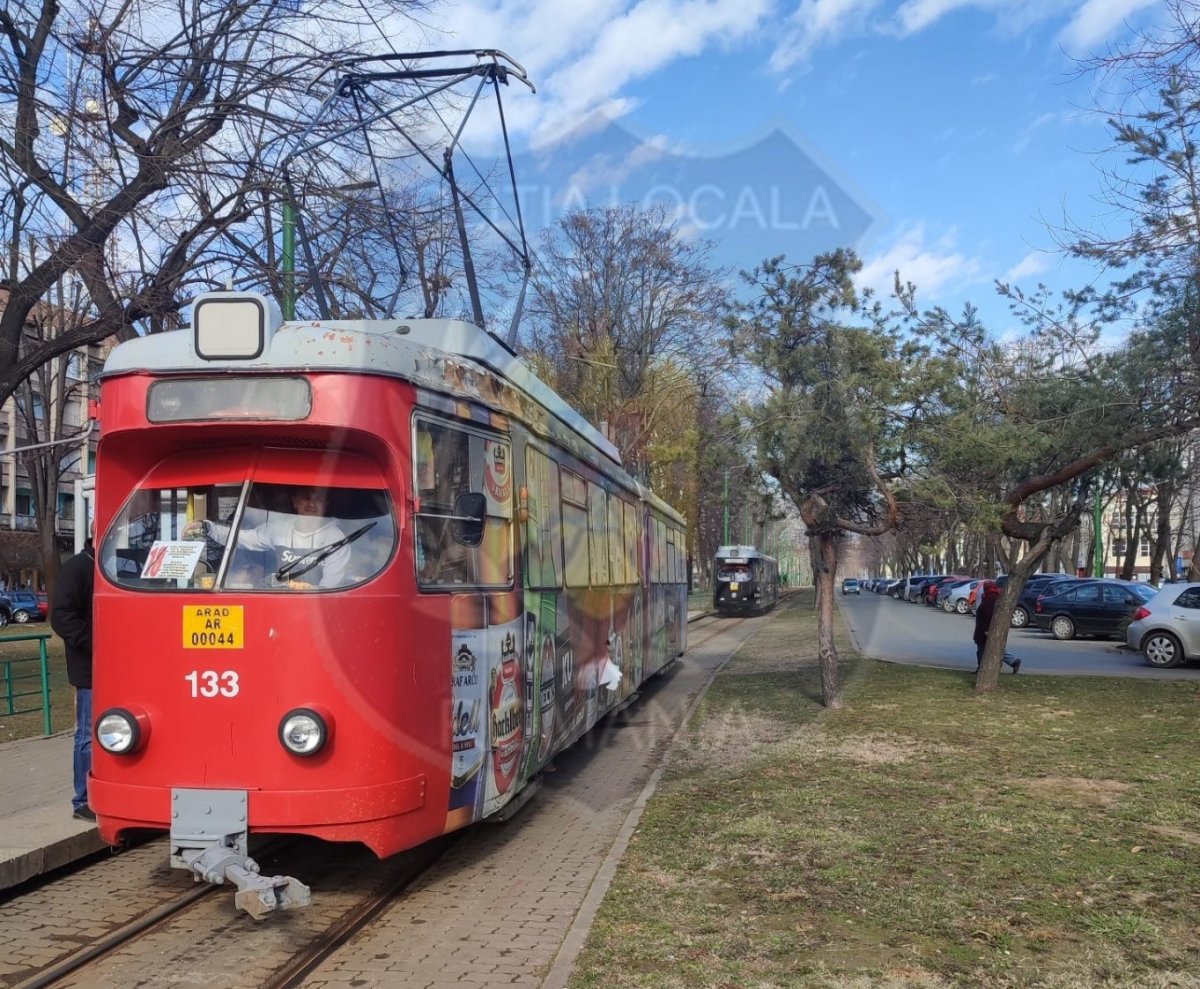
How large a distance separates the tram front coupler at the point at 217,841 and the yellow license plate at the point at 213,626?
740 mm

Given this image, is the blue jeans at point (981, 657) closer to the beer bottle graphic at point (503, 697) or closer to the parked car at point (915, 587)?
the beer bottle graphic at point (503, 697)

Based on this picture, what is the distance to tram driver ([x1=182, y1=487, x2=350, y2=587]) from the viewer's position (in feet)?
17.7

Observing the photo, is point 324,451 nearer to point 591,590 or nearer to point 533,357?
point 591,590

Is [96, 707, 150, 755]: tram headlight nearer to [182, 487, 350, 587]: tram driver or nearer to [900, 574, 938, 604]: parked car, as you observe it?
[182, 487, 350, 587]: tram driver

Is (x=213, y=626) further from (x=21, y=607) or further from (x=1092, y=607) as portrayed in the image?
(x=21, y=607)

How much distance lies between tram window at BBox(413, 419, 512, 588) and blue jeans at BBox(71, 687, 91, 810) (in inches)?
118

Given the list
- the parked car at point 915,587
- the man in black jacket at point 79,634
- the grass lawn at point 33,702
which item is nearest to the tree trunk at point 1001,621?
the man in black jacket at point 79,634

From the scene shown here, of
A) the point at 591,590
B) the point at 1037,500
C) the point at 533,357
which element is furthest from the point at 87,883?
the point at 533,357

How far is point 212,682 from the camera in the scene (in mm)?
5281

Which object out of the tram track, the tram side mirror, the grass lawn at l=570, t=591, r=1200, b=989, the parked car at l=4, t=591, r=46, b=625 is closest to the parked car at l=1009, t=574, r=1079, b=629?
the grass lawn at l=570, t=591, r=1200, b=989

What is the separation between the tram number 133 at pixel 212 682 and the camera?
5.26 metres

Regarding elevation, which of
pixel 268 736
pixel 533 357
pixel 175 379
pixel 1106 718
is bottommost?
pixel 1106 718

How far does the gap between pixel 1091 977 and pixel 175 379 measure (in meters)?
5.28

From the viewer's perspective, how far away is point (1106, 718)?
11.8 meters
